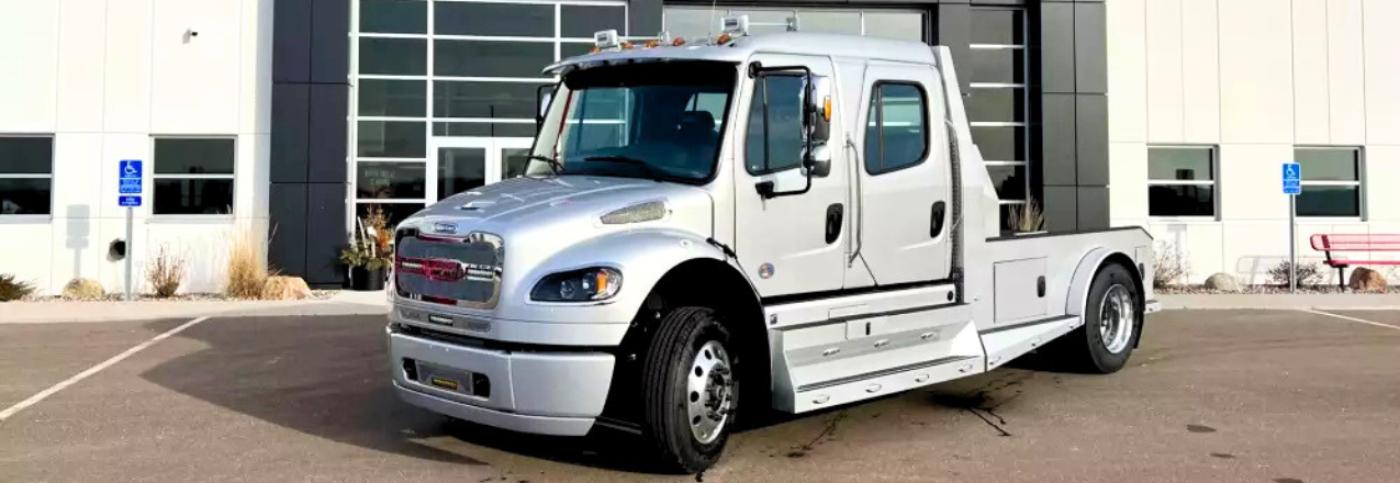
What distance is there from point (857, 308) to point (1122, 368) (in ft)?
12.9

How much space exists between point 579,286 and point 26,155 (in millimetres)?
16269

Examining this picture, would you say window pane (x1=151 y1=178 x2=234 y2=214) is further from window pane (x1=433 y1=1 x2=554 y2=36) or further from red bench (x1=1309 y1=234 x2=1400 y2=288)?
red bench (x1=1309 y1=234 x2=1400 y2=288)

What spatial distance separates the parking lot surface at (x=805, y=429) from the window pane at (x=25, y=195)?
330 inches

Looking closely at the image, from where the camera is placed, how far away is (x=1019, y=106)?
61.3 feet

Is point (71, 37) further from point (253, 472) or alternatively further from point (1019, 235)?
point (1019, 235)

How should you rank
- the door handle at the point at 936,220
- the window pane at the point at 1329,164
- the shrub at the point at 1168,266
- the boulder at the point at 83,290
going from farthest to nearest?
the window pane at the point at 1329,164 → the shrub at the point at 1168,266 → the boulder at the point at 83,290 → the door handle at the point at 936,220

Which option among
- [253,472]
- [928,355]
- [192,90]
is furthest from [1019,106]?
[253,472]

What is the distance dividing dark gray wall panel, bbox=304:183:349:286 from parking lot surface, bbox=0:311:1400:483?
22.1ft

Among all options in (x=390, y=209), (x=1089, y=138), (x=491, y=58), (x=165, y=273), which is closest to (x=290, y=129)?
(x=390, y=209)

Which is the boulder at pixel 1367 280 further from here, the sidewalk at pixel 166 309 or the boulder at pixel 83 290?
the boulder at pixel 83 290

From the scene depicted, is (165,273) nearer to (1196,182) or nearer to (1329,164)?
(1196,182)

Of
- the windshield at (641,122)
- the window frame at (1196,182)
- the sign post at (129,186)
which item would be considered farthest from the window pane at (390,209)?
the window frame at (1196,182)

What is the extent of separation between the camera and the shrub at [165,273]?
15836 millimetres

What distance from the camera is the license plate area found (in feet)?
16.0
